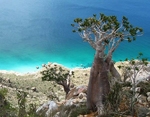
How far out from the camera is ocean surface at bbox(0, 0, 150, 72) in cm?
4884

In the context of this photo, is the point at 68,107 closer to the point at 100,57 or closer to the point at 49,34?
the point at 100,57

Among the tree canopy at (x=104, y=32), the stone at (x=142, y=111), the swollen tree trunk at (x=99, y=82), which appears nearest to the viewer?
the stone at (x=142, y=111)

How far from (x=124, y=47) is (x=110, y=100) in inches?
1734

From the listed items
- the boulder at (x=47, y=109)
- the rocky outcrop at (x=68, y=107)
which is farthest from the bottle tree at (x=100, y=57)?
the boulder at (x=47, y=109)

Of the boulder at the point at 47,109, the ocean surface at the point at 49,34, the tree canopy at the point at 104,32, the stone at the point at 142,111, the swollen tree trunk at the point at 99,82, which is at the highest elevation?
the ocean surface at the point at 49,34

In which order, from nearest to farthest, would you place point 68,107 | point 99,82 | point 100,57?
point 100,57, point 99,82, point 68,107

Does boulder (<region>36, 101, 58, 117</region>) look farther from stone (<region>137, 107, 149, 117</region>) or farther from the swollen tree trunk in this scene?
stone (<region>137, 107, 149, 117</region>)

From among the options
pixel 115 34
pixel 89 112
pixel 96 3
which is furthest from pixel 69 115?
pixel 96 3

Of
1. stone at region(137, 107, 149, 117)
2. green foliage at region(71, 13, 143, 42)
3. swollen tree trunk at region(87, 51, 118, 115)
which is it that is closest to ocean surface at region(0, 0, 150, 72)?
green foliage at region(71, 13, 143, 42)

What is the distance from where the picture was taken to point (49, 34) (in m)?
58.4

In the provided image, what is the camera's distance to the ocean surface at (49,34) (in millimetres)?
48844

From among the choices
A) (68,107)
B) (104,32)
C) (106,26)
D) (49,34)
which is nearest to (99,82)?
(104,32)

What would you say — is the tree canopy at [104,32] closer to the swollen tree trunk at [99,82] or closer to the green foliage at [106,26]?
the green foliage at [106,26]

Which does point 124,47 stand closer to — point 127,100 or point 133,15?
point 133,15
